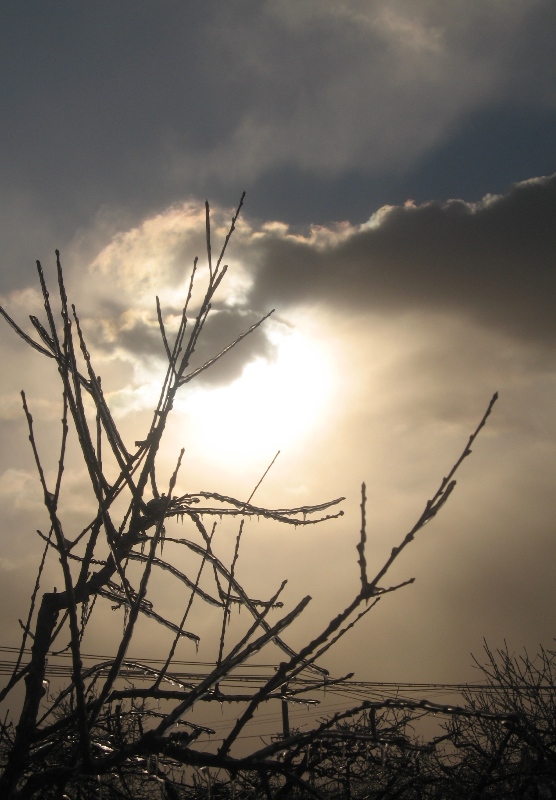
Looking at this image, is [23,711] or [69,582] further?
[23,711]

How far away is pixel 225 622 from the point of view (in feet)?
7.87

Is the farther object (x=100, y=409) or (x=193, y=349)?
(x=100, y=409)

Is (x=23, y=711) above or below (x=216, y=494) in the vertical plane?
below

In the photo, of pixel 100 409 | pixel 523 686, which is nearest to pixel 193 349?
pixel 100 409

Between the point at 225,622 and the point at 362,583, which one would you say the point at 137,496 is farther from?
the point at 362,583

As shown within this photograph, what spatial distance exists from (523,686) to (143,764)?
13.9 metres

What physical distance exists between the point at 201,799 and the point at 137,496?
1.33 metres

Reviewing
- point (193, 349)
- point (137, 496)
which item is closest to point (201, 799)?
point (137, 496)

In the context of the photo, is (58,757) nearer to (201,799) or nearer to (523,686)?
(201,799)

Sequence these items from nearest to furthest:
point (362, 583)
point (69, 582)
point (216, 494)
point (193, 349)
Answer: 1. point (362, 583)
2. point (69, 582)
3. point (193, 349)
4. point (216, 494)

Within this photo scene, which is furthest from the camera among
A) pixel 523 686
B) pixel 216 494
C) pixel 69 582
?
pixel 523 686

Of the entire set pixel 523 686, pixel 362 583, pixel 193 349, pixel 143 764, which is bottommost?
pixel 523 686

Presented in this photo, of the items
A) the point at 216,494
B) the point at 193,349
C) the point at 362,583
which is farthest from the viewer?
the point at 216,494

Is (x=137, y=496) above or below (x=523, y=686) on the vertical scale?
above
